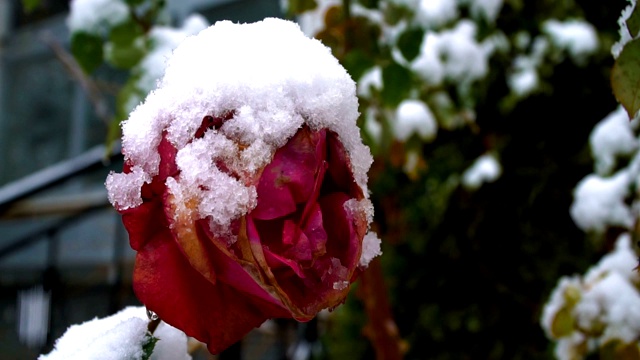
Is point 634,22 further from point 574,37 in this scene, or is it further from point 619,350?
point 574,37

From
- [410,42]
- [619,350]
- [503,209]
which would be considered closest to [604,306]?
[619,350]

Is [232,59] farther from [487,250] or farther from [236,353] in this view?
[487,250]

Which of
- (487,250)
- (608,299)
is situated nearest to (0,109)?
(487,250)

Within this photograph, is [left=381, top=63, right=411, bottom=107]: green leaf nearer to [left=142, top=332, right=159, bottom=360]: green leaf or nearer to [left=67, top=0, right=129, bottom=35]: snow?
[left=67, top=0, right=129, bottom=35]: snow

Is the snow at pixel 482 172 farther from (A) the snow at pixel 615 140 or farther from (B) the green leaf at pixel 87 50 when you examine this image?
(B) the green leaf at pixel 87 50

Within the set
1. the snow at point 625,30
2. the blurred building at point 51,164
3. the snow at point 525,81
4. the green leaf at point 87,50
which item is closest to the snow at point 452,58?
the snow at point 525,81
